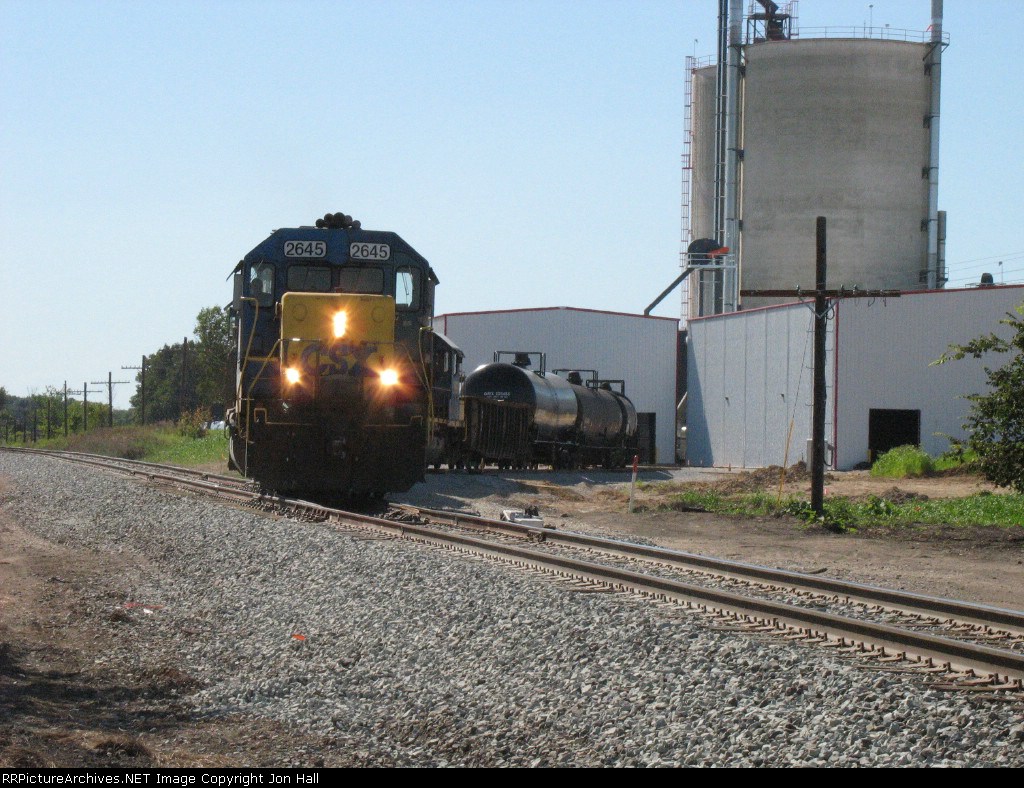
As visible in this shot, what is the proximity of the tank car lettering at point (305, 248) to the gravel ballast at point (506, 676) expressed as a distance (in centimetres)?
618

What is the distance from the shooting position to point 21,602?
9148 mm

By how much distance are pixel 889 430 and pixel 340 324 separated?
24714 millimetres

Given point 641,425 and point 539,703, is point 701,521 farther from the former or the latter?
point 641,425

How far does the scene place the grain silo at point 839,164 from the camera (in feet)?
150

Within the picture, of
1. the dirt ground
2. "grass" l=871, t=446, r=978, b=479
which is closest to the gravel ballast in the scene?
the dirt ground

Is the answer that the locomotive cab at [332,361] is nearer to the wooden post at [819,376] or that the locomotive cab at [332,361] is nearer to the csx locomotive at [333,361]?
the csx locomotive at [333,361]

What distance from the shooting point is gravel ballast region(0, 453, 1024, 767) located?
495 cm

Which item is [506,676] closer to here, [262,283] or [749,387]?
[262,283]

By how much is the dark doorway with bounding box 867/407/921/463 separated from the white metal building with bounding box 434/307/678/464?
1239cm

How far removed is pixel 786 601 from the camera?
27.4 feet

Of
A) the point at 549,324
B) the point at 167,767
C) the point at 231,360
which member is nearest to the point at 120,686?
the point at 167,767

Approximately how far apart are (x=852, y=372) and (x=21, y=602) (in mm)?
29228

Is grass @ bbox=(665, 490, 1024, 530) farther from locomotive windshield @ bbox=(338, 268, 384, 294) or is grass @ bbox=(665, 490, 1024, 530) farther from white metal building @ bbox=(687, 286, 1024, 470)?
white metal building @ bbox=(687, 286, 1024, 470)

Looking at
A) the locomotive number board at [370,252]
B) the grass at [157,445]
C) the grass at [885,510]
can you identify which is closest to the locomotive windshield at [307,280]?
the locomotive number board at [370,252]
